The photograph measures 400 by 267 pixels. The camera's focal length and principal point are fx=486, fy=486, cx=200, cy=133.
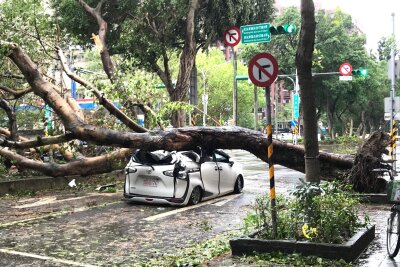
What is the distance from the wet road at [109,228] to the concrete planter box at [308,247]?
18cm

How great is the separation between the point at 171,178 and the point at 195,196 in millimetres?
925

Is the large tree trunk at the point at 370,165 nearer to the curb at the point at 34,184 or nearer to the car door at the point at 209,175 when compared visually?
the car door at the point at 209,175

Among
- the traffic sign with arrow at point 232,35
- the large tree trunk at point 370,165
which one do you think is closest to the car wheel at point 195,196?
the large tree trunk at point 370,165

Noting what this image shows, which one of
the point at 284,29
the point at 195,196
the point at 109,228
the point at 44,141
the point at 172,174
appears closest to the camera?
the point at 109,228

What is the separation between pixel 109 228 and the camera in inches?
363

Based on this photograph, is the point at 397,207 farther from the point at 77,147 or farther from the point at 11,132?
the point at 11,132

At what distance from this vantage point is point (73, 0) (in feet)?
64.7

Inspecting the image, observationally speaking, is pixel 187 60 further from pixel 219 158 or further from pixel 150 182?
pixel 150 182

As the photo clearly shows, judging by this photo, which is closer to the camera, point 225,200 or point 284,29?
point 225,200

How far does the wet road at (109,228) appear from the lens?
7.00 meters

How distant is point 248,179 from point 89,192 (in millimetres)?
6122

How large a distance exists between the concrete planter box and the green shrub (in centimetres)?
18

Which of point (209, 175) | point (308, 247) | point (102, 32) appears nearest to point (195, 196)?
point (209, 175)

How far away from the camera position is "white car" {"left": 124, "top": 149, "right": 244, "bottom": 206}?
11375 mm
